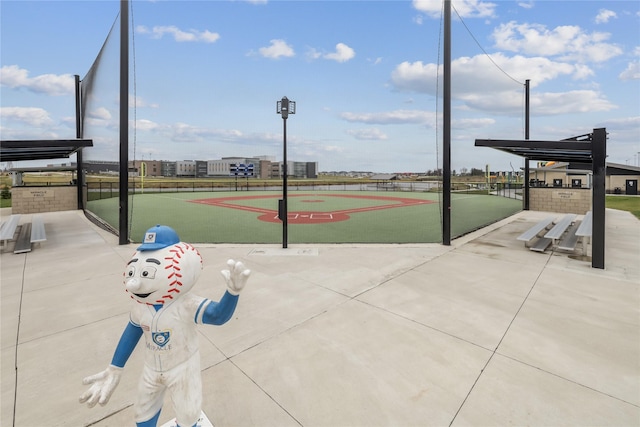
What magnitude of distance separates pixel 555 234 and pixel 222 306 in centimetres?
909

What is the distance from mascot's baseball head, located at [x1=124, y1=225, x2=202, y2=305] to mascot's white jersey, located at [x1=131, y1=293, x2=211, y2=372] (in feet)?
0.24

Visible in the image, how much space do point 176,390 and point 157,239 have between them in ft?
3.01

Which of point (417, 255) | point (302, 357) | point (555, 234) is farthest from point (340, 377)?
point (555, 234)

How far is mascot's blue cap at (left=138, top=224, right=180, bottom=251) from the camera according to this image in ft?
5.87

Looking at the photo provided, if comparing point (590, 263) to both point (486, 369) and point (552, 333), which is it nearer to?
point (552, 333)

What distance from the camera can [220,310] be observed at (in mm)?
1836

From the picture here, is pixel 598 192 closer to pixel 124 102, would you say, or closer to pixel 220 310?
pixel 220 310

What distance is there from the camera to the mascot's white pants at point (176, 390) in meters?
1.90

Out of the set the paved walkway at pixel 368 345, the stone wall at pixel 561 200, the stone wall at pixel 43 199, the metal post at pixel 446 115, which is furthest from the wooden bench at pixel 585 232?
the stone wall at pixel 43 199

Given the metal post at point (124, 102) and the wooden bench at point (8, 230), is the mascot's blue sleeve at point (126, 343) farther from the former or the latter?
the wooden bench at point (8, 230)

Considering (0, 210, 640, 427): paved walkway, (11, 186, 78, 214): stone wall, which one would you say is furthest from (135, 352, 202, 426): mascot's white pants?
(11, 186, 78, 214): stone wall

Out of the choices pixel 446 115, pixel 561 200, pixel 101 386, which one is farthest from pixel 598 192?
pixel 561 200

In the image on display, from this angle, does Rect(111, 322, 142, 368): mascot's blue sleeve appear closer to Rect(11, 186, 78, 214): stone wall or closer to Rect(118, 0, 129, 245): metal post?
Rect(118, 0, 129, 245): metal post

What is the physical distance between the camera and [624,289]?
17.5 ft
